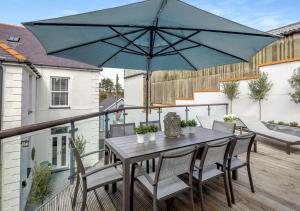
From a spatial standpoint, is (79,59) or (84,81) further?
(84,81)

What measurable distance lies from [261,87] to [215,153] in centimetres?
505

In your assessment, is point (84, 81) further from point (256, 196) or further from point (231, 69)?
point (256, 196)

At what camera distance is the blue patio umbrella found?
5.41ft

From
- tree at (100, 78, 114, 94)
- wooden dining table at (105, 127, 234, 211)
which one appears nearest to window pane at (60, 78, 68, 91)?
wooden dining table at (105, 127, 234, 211)

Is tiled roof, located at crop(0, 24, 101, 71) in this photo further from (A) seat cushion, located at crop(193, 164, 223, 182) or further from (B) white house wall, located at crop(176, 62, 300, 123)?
(A) seat cushion, located at crop(193, 164, 223, 182)

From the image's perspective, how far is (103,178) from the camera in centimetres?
197

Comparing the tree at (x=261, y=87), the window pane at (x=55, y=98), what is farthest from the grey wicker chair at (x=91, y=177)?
the window pane at (x=55, y=98)

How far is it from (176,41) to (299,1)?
807 centimetres

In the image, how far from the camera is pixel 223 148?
79.2 inches

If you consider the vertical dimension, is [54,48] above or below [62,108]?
above

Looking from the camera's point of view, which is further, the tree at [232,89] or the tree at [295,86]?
the tree at [232,89]

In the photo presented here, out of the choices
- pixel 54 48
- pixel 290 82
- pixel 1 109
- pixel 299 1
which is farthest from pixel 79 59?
pixel 299 1

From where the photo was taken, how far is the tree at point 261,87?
5.84m

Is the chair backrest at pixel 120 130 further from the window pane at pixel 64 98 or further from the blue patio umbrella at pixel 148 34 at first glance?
the window pane at pixel 64 98
